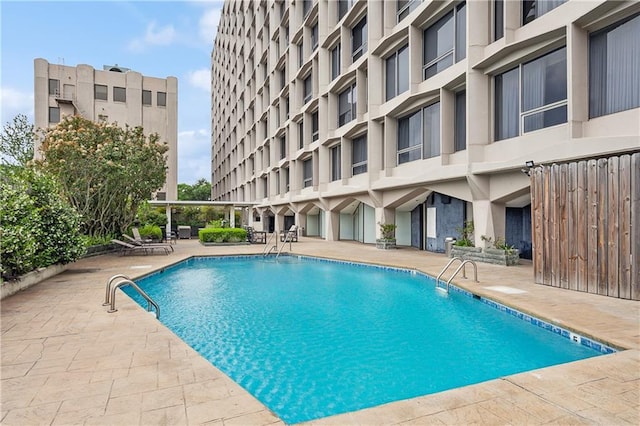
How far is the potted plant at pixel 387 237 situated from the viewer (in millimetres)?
17609

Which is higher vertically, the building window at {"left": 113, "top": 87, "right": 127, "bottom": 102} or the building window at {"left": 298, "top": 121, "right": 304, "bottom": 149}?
the building window at {"left": 113, "top": 87, "right": 127, "bottom": 102}

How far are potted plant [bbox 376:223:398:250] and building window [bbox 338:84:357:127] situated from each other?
6894mm

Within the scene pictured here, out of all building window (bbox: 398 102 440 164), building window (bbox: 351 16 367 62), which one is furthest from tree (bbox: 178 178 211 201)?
building window (bbox: 398 102 440 164)

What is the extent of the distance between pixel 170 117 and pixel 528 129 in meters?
38.4

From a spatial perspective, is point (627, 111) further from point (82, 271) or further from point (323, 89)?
point (323, 89)

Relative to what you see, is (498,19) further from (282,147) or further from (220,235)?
(282,147)

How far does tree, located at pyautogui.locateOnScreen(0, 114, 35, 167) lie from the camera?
23750 mm

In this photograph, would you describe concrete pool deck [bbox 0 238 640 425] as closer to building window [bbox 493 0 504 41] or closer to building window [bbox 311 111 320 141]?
building window [bbox 493 0 504 41]

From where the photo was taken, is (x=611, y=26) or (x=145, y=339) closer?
(x=145, y=339)

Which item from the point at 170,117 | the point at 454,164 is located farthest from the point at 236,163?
the point at 454,164

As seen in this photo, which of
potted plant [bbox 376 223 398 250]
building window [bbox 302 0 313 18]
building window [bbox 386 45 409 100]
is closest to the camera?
building window [bbox 386 45 409 100]

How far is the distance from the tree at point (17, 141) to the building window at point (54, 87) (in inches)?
545

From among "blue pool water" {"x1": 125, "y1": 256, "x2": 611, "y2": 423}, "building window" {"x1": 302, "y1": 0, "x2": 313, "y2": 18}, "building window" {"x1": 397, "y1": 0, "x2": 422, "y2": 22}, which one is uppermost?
"building window" {"x1": 302, "y1": 0, "x2": 313, "y2": 18}

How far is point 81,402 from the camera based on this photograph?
10.4ft
